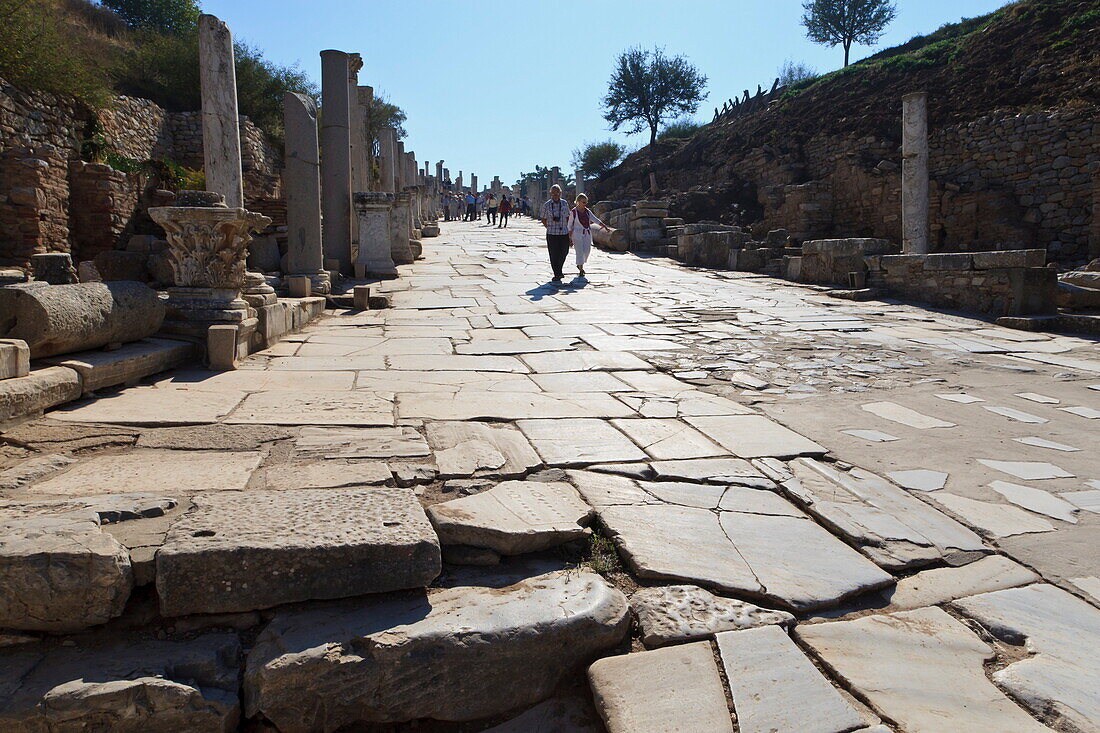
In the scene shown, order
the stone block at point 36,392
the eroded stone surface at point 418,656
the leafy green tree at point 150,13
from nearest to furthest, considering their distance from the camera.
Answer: the eroded stone surface at point 418,656 → the stone block at point 36,392 → the leafy green tree at point 150,13

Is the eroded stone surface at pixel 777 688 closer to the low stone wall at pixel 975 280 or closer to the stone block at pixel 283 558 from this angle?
the stone block at pixel 283 558

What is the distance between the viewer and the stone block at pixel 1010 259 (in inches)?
339

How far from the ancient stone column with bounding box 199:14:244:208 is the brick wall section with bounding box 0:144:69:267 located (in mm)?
6869

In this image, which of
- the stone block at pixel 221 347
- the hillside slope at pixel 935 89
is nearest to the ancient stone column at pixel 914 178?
the hillside slope at pixel 935 89

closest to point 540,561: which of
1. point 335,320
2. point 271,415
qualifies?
point 271,415

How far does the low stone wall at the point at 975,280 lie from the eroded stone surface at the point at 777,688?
8.26 metres

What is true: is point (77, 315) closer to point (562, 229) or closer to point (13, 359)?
point (13, 359)

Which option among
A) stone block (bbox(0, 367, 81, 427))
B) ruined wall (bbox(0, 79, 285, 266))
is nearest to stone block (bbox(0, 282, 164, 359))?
stone block (bbox(0, 367, 81, 427))

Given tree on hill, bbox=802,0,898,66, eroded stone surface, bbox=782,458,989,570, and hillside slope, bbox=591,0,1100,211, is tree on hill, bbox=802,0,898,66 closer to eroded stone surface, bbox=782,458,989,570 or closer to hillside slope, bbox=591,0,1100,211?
hillside slope, bbox=591,0,1100,211

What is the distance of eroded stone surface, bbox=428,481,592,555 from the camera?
2.65 meters

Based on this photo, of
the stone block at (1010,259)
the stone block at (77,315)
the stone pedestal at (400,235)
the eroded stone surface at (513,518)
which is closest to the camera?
the eroded stone surface at (513,518)

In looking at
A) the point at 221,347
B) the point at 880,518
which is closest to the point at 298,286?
the point at 221,347

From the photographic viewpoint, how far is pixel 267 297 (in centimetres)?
678

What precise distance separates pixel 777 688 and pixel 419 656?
1.04 m
